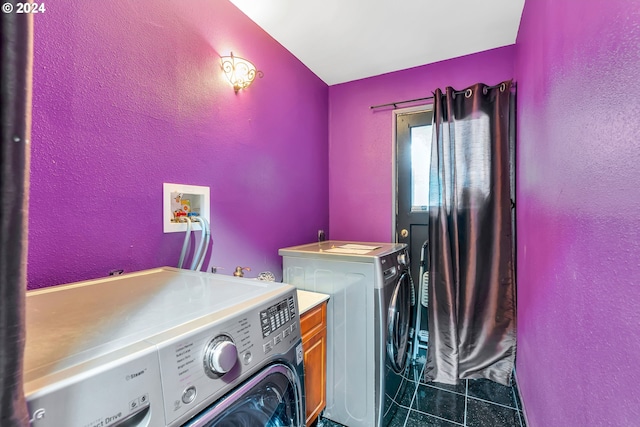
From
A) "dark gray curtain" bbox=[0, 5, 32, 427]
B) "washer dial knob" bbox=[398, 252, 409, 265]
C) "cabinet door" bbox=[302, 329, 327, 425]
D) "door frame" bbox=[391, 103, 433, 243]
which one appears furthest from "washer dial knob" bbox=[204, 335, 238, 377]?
"door frame" bbox=[391, 103, 433, 243]

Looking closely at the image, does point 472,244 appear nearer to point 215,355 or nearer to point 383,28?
point 383,28

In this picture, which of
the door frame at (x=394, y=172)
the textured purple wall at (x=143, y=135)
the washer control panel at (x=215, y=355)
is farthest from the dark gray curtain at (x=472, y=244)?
the washer control panel at (x=215, y=355)

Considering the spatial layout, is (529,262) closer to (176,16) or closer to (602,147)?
(602,147)

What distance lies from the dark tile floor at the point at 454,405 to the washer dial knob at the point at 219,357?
135 cm

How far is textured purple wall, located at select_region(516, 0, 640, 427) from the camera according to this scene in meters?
0.63

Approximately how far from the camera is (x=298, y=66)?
2.44m

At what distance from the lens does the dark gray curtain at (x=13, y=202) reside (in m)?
0.33

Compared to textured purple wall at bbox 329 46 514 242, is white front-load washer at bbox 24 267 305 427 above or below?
below

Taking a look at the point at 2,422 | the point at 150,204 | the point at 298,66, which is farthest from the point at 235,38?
the point at 2,422

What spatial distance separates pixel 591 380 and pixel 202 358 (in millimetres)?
1022

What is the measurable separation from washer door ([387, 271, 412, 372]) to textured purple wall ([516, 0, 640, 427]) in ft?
2.30

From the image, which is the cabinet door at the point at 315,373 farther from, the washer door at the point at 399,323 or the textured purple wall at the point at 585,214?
the textured purple wall at the point at 585,214

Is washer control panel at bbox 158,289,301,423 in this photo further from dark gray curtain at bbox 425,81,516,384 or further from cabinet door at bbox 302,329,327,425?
dark gray curtain at bbox 425,81,516,384

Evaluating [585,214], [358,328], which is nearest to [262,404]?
[358,328]
